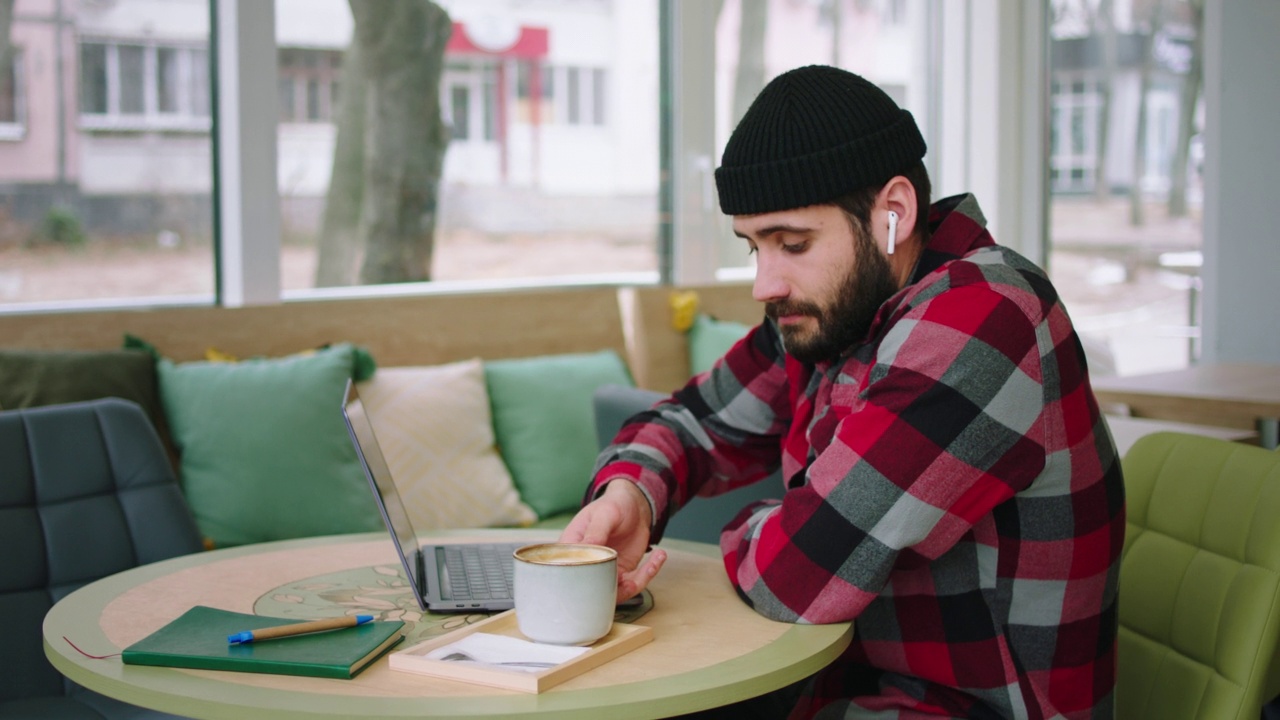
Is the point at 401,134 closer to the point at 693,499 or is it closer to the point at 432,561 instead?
the point at 693,499

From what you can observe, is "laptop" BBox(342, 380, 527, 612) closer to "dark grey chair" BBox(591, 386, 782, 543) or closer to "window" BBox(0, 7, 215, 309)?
"dark grey chair" BBox(591, 386, 782, 543)

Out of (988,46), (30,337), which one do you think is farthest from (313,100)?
(988,46)

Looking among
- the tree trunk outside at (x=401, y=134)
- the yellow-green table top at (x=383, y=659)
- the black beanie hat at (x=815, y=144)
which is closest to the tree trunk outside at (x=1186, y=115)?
the tree trunk outside at (x=401, y=134)

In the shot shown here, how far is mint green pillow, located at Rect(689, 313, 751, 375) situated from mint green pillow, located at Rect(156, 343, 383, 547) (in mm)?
1208

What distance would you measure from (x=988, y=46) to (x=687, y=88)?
4.44 ft

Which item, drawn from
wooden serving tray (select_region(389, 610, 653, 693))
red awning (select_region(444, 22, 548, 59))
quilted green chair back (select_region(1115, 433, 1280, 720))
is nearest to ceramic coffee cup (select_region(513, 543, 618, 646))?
wooden serving tray (select_region(389, 610, 653, 693))

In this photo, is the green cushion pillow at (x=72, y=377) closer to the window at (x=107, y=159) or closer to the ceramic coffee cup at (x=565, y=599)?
the window at (x=107, y=159)

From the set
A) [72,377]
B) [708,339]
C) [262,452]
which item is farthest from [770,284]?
[708,339]

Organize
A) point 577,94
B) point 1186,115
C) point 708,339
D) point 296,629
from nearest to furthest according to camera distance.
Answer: point 296,629 → point 708,339 → point 577,94 → point 1186,115

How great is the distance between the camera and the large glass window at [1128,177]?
4.25 metres

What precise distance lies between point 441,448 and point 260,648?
6.44 feet

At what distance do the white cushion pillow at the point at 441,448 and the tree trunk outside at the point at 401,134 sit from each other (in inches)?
19.5

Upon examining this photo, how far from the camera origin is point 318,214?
11.0 feet

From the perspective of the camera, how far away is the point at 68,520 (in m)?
1.72
